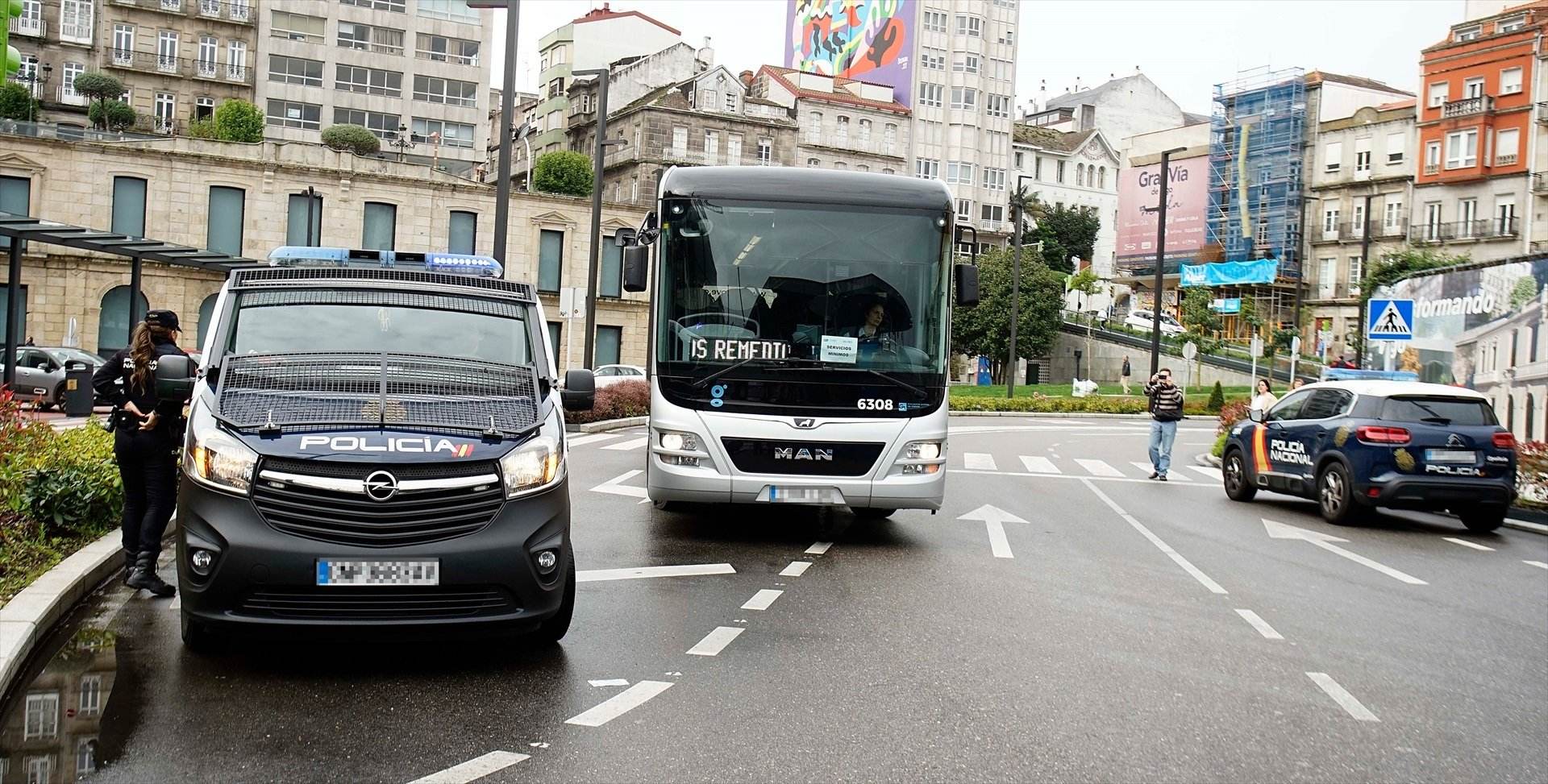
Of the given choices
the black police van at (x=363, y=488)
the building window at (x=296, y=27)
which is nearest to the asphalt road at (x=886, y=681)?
the black police van at (x=363, y=488)

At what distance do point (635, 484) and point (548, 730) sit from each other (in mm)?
11326

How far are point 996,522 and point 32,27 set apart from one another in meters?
63.5

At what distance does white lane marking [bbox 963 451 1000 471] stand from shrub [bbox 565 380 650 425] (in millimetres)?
7664

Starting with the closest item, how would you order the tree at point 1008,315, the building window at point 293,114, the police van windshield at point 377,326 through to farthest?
the police van windshield at point 377,326
the building window at point 293,114
the tree at point 1008,315

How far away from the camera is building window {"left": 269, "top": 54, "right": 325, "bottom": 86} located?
6562cm

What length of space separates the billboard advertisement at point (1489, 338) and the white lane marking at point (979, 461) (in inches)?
Result: 294

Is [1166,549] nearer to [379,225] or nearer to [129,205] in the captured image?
[129,205]

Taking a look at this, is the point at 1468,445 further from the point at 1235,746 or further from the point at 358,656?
the point at 358,656

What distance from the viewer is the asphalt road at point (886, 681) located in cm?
539

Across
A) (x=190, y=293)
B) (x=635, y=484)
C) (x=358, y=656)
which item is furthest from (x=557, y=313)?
(x=358, y=656)

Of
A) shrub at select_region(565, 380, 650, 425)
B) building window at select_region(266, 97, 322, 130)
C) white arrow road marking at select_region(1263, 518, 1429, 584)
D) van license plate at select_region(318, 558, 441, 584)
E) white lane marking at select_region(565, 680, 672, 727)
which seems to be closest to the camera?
white lane marking at select_region(565, 680, 672, 727)

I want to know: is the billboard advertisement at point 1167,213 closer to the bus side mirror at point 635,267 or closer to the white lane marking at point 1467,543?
the white lane marking at point 1467,543

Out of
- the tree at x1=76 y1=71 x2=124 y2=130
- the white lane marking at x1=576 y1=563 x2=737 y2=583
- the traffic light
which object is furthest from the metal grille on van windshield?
the tree at x1=76 y1=71 x2=124 y2=130

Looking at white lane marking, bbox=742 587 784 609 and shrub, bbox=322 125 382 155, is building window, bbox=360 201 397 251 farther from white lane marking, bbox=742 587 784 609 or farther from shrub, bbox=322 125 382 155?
white lane marking, bbox=742 587 784 609
